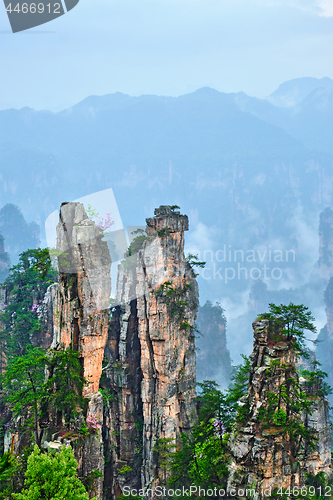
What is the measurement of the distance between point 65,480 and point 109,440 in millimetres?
14240

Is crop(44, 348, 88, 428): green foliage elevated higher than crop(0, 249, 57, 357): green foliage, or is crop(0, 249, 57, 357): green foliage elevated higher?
crop(0, 249, 57, 357): green foliage

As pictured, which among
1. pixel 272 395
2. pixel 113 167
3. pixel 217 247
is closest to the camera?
pixel 272 395

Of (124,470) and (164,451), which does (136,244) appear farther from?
(124,470)

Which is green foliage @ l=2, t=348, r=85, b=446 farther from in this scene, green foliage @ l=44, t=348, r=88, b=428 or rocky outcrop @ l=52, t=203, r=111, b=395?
rocky outcrop @ l=52, t=203, r=111, b=395

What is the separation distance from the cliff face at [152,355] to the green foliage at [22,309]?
6835 mm

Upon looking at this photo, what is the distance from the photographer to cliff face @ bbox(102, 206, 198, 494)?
26.9 m

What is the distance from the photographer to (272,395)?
17.0m

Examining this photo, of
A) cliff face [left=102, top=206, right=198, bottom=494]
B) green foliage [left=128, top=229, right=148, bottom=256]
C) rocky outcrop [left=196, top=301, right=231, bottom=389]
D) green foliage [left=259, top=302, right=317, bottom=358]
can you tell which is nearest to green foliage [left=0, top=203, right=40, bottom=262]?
rocky outcrop [left=196, top=301, right=231, bottom=389]

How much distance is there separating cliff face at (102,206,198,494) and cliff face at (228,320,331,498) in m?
9.30

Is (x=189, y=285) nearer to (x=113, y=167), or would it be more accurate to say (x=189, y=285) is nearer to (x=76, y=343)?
(x=76, y=343)

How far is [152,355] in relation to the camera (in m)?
27.4

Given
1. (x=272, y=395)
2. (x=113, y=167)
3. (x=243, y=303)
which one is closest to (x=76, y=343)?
(x=272, y=395)

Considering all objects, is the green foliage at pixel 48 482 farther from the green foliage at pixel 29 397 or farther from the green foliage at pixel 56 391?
the green foliage at pixel 56 391

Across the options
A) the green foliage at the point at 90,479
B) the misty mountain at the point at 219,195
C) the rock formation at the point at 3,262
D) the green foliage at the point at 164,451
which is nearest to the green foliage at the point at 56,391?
the green foliage at the point at 90,479
